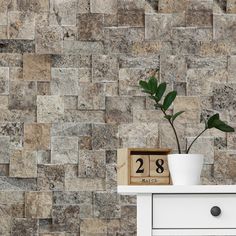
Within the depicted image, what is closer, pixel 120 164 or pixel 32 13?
pixel 120 164

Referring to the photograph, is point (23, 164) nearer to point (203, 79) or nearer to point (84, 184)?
point (84, 184)

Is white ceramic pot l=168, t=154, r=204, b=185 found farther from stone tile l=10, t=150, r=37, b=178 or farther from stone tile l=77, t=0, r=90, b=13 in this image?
stone tile l=77, t=0, r=90, b=13

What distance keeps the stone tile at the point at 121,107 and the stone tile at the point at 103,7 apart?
386mm

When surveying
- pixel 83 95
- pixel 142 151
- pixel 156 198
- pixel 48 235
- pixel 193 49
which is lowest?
pixel 48 235

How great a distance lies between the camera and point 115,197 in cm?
299

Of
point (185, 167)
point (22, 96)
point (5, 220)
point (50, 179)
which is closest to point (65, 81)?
point (22, 96)

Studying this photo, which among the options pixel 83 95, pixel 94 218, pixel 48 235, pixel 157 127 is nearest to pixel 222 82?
pixel 157 127

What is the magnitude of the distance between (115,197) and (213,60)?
29.2 inches

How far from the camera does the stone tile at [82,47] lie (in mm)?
3039

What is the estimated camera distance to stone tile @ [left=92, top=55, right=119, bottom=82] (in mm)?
3039

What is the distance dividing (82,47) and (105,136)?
1.32 feet

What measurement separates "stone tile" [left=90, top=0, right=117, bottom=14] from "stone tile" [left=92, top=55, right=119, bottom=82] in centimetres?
20

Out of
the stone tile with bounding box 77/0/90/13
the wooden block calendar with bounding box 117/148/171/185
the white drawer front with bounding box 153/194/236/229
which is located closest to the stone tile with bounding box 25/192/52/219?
the wooden block calendar with bounding box 117/148/171/185

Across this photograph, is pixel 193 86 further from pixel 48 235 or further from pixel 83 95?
pixel 48 235
